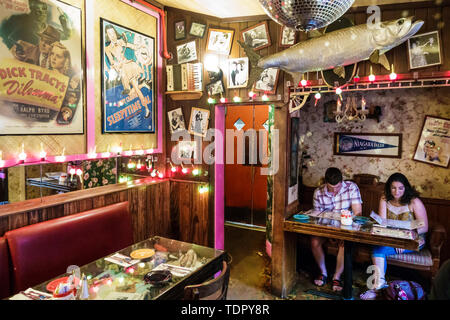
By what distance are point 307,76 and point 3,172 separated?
3833 mm

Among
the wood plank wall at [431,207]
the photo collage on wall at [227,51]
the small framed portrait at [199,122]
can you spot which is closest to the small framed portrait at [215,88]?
the photo collage on wall at [227,51]

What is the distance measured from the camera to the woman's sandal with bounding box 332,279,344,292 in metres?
3.79

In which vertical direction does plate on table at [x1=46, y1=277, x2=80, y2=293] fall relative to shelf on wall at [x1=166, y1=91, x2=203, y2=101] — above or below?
below

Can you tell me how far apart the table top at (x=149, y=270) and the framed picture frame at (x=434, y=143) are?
11.2 ft

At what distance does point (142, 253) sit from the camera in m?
2.67

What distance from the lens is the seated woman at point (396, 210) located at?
3547 millimetres

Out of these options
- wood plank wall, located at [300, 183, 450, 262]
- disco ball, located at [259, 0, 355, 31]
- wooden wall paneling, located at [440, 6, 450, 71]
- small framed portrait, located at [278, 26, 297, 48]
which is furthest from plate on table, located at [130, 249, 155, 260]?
wooden wall paneling, located at [440, 6, 450, 71]

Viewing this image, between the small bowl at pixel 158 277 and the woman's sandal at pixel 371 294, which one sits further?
the woman's sandal at pixel 371 294

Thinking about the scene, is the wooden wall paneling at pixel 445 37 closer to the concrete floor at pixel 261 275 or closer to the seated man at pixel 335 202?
the seated man at pixel 335 202

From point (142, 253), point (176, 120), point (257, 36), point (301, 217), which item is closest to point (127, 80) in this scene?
point (176, 120)

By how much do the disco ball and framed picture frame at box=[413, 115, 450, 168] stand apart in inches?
139

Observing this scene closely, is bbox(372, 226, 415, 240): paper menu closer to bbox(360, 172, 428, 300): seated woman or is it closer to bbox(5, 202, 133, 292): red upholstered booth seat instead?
bbox(360, 172, 428, 300): seated woman

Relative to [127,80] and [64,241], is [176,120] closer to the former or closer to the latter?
[127,80]

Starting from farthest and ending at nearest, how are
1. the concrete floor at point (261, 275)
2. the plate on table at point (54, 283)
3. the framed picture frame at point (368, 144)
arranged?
the framed picture frame at point (368, 144) < the concrete floor at point (261, 275) < the plate on table at point (54, 283)
